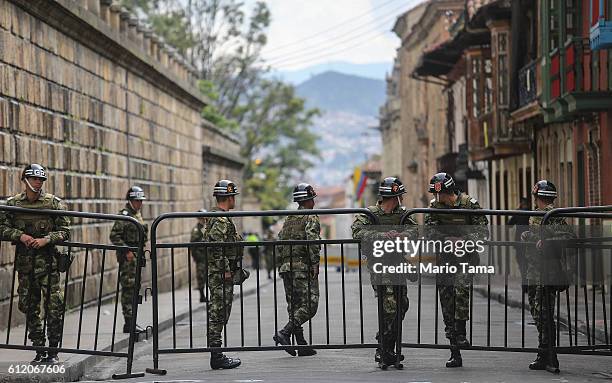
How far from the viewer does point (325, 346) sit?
12703 mm

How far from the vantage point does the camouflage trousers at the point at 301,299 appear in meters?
13.5

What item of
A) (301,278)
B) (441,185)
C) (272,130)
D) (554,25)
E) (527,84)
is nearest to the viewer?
(441,185)

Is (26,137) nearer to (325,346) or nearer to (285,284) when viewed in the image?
(285,284)

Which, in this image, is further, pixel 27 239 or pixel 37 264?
pixel 37 264

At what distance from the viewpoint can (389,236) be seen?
42.2ft

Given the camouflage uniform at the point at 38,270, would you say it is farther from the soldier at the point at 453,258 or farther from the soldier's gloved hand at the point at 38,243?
the soldier at the point at 453,258

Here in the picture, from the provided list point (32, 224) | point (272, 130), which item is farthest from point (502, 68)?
point (272, 130)

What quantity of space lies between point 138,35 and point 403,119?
5052 cm

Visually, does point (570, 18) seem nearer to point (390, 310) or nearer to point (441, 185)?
point (441, 185)

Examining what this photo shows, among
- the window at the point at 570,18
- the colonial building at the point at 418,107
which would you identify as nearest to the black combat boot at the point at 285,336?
the window at the point at 570,18

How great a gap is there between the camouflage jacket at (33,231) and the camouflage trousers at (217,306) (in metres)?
1.37

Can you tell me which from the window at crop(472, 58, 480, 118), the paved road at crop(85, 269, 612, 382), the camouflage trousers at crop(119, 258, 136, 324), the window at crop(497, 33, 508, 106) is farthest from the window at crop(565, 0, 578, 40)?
the paved road at crop(85, 269, 612, 382)

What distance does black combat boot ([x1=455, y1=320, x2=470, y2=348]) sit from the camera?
12664 mm

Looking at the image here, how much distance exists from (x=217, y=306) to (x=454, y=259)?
84.7 inches
